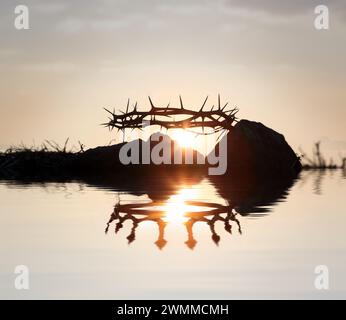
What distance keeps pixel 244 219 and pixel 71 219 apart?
12.1 ft

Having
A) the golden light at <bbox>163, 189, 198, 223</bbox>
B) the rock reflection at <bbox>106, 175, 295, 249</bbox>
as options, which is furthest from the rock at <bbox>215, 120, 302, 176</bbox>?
the golden light at <bbox>163, 189, 198, 223</bbox>

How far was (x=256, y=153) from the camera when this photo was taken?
36125 millimetres

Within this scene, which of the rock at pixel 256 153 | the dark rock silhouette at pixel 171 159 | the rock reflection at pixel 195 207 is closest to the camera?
the rock reflection at pixel 195 207

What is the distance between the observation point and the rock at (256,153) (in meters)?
36.2

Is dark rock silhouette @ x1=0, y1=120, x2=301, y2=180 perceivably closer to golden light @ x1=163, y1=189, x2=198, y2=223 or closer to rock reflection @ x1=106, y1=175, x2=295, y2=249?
rock reflection @ x1=106, y1=175, x2=295, y2=249

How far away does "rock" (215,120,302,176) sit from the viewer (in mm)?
36156

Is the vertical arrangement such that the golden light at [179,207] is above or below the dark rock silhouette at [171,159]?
below

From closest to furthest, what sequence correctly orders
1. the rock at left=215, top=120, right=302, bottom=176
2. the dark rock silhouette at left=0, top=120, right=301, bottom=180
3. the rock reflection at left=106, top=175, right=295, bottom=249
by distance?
1. the rock reflection at left=106, top=175, right=295, bottom=249
2. the dark rock silhouette at left=0, top=120, right=301, bottom=180
3. the rock at left=215, top=120, right=302, bottom=176

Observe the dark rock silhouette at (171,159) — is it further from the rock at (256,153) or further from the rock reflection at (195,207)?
the rock reflection at (195,207)

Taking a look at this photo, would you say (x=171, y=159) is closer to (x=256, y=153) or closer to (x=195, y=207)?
(x=256, y=153)

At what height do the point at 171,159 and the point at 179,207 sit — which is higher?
the point at 171,159

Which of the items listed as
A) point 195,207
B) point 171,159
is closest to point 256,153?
point 171,159

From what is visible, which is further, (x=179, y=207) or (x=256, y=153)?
(x=256, y=153)

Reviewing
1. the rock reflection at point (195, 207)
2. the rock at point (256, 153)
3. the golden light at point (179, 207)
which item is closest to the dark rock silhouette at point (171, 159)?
the rock at point (256, 153)
